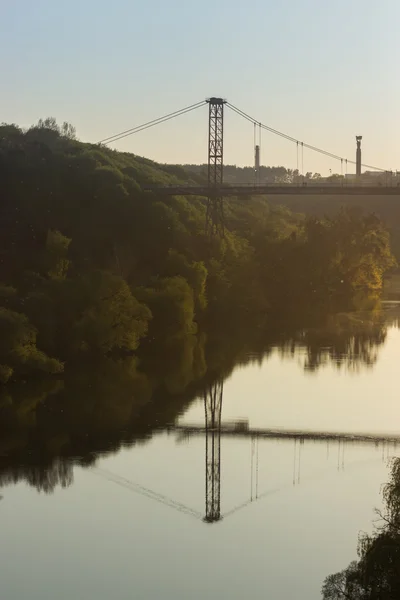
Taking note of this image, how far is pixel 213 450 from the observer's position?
→ 2609 cm

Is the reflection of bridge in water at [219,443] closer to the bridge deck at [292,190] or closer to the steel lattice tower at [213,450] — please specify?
the steel lattice tower at [213,450]

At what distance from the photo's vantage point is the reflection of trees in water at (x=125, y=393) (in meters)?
25.0

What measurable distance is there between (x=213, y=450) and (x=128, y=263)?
2414 centimetres

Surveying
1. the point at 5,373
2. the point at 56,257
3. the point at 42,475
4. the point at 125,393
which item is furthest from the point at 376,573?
the point at 56,257

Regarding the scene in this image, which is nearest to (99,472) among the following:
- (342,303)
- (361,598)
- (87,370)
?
(361,598)

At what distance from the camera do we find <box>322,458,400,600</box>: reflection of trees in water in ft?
48.9

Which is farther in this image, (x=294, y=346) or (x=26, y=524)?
(x=294, y=346)

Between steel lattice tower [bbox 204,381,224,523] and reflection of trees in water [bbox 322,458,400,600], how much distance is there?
4641 millimetres

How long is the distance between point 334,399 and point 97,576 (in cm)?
1500

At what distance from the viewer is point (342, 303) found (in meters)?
61.0

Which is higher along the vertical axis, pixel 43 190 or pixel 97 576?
pixel 43 190

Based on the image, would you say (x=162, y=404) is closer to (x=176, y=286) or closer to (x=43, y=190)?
(x=176, y=286)

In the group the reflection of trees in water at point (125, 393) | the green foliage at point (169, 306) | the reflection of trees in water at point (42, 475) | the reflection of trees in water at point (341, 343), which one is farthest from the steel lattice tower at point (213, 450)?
the green foliage at point (169, 306)

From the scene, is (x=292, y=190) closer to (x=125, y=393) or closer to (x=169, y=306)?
(x=169, y=306)
